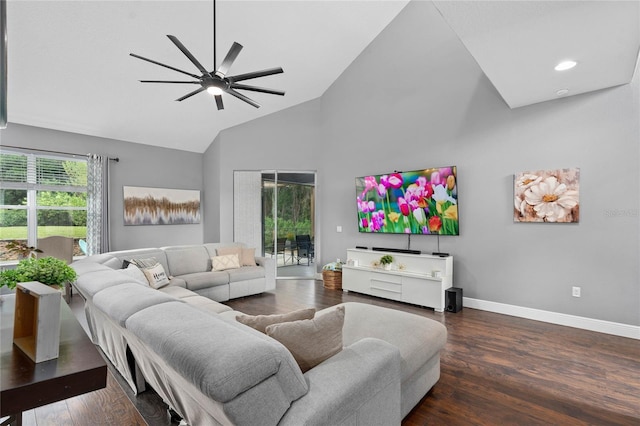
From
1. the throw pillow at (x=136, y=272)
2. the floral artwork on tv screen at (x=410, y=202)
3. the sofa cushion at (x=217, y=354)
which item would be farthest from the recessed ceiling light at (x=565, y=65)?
the throw pillow at (x=136, y=272)

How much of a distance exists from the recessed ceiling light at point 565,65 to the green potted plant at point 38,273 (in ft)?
13.4

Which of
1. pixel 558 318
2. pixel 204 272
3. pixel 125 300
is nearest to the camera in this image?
pixel 125 300

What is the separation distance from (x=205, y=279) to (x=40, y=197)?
3433 millimetres

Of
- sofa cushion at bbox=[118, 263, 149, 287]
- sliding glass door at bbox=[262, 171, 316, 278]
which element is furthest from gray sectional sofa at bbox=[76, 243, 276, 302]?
sliding glass door at bbox=[262, 171, 316, 278]

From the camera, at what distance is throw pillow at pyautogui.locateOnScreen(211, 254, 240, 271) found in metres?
4.80

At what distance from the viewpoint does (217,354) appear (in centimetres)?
108

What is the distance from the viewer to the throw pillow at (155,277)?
3.65m

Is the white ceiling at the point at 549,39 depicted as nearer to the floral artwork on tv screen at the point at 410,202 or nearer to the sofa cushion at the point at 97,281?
the floral artwork on tv screen at the point at 410,202

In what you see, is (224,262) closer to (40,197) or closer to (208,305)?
(208,305)

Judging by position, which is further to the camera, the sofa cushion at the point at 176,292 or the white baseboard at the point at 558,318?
the sofa cushion at the point at 176,292

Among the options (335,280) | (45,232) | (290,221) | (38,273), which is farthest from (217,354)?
(45,232)

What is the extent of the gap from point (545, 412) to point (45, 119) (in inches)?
284

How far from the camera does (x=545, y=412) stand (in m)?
2.03

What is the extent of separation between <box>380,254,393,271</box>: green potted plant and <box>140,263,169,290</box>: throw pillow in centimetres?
311
